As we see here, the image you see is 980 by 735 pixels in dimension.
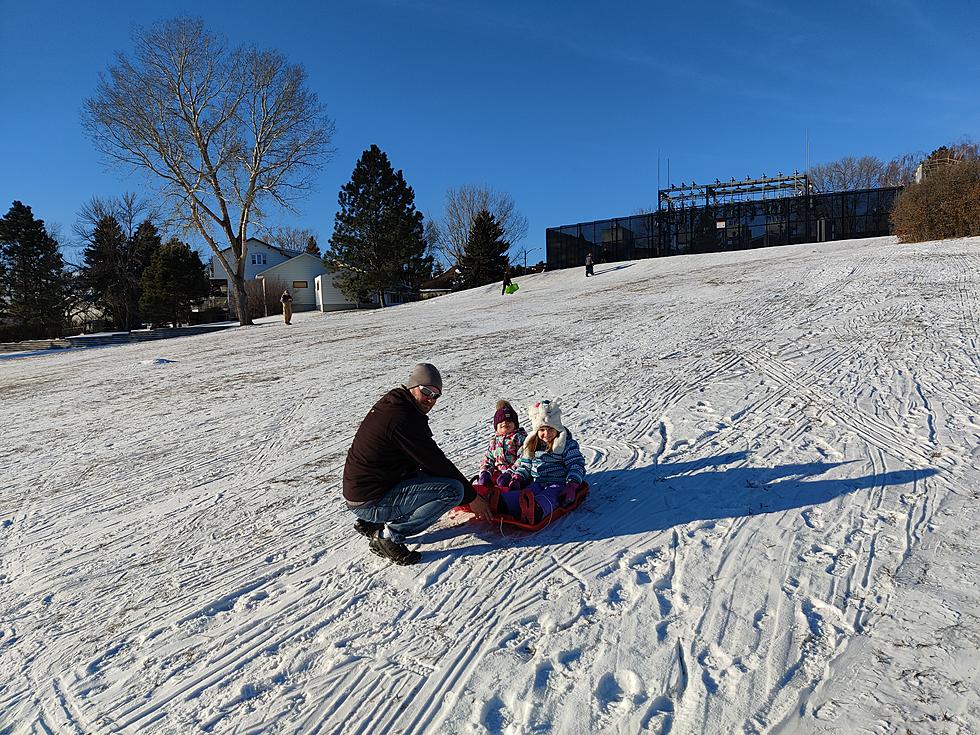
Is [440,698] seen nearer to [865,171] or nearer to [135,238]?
[135,238]

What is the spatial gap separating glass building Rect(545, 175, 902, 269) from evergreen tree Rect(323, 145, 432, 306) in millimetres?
8942

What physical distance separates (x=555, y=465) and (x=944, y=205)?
73.4ft

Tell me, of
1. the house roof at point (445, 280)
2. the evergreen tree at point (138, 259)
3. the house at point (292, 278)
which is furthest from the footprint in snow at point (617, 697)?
the house roof at point (445, 280)

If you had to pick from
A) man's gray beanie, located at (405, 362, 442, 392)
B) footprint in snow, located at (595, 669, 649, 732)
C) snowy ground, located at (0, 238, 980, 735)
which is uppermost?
man's gray beanie, located at (405, 362, 442, 392)

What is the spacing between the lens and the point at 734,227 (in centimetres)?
3372

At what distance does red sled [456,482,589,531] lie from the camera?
416cm

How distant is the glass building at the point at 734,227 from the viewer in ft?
103

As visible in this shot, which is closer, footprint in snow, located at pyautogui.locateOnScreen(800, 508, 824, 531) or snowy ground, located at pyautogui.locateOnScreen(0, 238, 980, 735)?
snowy ground, located at pyautogui.locateOnScreen(0, 238, 980, 735)

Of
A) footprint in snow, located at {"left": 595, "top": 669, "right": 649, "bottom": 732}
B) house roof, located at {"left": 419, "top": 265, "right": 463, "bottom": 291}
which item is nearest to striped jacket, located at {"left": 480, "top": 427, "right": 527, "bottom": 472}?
footprint in snow, located at {"left": 595, "top": 669, "right": 649, "bottom": 732}

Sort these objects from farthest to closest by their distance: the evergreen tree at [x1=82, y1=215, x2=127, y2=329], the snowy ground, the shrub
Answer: the evergreen tree at [x1=82, y1=215, x2=127, y2=329] < the shrub < the snowy ground

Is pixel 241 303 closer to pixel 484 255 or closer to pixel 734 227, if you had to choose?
pixel 484 255

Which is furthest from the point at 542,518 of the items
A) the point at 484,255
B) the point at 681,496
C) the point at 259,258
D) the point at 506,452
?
the point at 259,258

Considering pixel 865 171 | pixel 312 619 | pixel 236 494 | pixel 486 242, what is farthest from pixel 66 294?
pixel 865 171

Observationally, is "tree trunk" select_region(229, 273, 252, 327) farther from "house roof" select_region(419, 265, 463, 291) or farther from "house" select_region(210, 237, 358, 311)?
"house roof" select_region(419, 265, 463, 291)
